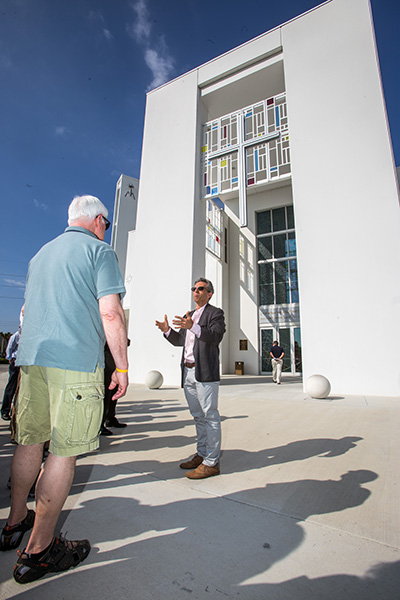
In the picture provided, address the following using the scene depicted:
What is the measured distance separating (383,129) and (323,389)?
799 centimetres

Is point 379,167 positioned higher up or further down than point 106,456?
higher up

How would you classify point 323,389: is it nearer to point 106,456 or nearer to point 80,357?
point 106,456

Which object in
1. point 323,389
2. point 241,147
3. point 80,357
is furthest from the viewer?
point 241,147

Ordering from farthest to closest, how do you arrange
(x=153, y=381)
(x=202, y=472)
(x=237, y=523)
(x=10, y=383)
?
(x=153, y=381), (x=10, y=383), (x=202, y=472), (x=237, y=523)

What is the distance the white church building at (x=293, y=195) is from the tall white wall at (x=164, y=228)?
0.05m

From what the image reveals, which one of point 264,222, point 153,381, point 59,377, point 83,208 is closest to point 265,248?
point 264,222

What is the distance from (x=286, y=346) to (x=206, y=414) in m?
14.7

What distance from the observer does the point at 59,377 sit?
4.71 ft

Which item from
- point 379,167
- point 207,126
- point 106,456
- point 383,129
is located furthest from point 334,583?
point 207,126

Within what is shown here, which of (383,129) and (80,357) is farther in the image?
(383,129)

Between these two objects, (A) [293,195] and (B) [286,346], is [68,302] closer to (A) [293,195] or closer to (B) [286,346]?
(A) [293,195]

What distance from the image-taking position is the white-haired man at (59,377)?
1.33 meters

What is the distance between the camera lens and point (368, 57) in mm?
9719

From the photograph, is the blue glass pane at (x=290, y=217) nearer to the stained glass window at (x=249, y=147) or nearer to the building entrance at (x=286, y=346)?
the stained glass window at (x=249, y=147)
